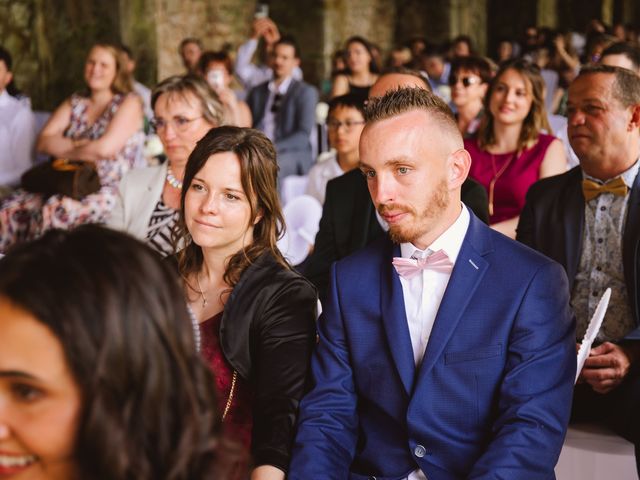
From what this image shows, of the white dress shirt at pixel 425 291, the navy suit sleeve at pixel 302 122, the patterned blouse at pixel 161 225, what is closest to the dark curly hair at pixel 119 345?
the white dress shirt at pixel 425 291

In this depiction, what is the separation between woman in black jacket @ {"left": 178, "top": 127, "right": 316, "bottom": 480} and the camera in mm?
1876

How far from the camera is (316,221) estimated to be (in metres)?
3.73

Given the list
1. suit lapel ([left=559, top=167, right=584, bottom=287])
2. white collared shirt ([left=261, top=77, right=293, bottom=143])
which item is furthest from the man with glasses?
white collared shirt ([left=261, top=77, right=293, bottom=143])

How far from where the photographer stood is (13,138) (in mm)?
5258

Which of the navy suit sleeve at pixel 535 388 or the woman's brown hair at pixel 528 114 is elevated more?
the woman's brown hair at pixel 528 114

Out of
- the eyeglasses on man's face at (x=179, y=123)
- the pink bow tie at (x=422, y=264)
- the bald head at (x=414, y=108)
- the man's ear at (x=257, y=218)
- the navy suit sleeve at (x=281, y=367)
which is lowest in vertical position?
the navy suit sleeve at (x=281, y=367)

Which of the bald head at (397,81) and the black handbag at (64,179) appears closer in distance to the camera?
the bald head at (397,81)

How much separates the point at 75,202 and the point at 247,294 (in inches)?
107

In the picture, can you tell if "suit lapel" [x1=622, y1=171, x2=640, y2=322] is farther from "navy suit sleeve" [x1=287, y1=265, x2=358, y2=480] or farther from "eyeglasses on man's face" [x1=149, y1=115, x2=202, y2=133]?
"eyeglasses on man's face" [x1=149, y1=115, x2=202, y2=133]

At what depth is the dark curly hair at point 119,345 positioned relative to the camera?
3.08 ft

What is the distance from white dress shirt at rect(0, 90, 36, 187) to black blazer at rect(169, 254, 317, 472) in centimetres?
369

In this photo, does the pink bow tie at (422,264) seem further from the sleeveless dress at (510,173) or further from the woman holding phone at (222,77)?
the woman holding phone at (222,77)

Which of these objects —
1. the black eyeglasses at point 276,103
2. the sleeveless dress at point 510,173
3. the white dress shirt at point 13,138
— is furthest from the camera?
the black eyeglasses at point 276,103

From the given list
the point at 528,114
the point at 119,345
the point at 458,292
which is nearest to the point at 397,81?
the point at 528,114
